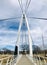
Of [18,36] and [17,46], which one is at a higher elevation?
[18,36]

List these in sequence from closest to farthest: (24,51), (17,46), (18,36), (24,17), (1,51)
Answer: (17,46)
(18,36)
(24,17)
(24,51)
(1,51)

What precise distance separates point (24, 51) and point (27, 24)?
22397 millimetres

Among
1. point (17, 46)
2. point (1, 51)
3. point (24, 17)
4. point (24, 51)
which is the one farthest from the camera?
point (1, 51)

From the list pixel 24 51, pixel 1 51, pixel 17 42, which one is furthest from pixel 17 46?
pixel 1 51

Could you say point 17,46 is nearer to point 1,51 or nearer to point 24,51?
point 24,51

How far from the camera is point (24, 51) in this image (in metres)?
45.8

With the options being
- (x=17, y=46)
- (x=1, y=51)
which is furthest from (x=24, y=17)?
(x=1, y=51)

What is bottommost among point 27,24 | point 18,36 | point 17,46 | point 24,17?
point 17,46

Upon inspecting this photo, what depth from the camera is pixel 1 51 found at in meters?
55.9

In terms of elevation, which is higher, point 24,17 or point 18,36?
point 24,17

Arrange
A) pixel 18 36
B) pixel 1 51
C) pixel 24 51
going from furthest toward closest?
pixel 1 51
pixel 24 51
pixel 18 36

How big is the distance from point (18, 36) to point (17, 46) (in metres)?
2.18

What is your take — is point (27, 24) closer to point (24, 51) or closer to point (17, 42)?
point (17, 42)

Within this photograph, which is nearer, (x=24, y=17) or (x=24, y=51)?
(x=24, y=17)
